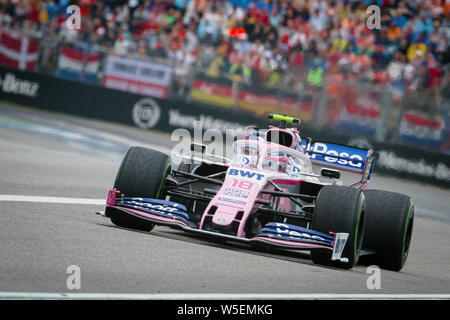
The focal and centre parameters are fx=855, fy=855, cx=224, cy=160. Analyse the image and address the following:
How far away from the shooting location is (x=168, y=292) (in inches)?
245

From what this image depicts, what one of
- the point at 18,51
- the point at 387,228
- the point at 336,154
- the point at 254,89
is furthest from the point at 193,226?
the point at 18,51

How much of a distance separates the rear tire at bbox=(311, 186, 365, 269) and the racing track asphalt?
0.19 meters

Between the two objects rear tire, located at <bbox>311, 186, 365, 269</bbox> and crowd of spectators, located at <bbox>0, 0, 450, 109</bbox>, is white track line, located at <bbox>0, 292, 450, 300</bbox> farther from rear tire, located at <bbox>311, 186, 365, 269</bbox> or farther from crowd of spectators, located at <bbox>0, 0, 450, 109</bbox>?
crowd of spectators, located at <bbox>0, 0, 450, 109</bbox>

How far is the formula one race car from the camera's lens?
28.0 ft

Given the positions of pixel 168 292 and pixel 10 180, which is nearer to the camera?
pixel 168 292

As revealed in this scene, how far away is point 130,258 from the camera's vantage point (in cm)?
742

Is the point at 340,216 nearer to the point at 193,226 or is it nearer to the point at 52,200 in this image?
the point at 193,226

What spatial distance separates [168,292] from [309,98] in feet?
52.9

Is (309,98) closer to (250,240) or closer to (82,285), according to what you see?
(250,240)

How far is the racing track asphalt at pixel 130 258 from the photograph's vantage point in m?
6.45

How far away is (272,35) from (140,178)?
1573 cm

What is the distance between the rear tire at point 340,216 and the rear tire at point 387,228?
34.8 inches

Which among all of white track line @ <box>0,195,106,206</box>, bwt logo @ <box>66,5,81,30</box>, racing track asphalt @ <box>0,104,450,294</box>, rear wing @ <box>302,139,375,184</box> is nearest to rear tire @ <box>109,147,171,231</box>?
racing track asphalt @ <box>0,104,450,294</box>
